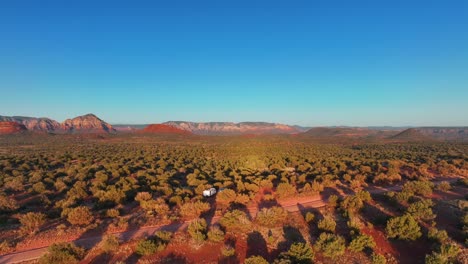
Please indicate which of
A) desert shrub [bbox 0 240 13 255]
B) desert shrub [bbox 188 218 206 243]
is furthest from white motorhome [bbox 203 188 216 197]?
desert shrub [bbox 0 240 13 255]

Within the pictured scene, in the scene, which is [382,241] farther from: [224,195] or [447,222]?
[224,195]

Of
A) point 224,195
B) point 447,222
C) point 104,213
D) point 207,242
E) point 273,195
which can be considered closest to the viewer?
point 207,242

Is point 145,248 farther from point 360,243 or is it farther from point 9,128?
point 9,128

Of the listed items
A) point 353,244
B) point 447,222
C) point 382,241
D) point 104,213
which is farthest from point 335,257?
point 104,213

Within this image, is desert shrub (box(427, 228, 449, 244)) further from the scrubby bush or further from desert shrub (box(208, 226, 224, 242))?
the scrubby bush

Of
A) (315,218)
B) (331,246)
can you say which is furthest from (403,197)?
(331,246)
